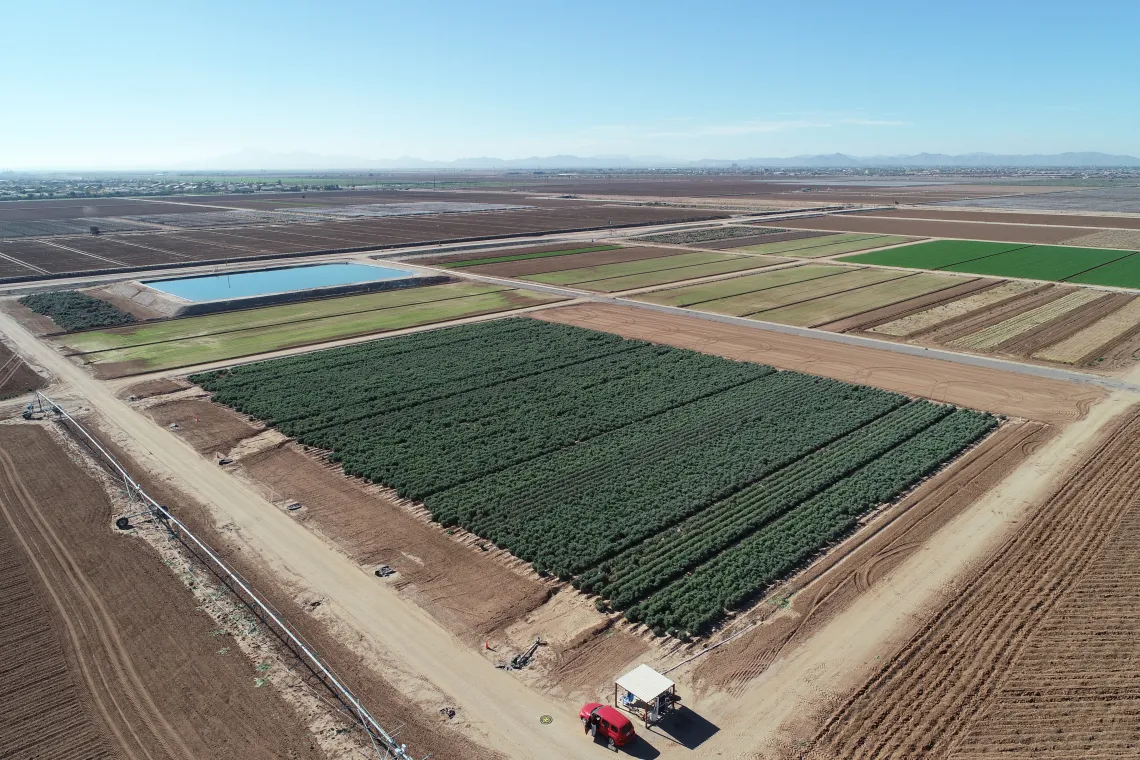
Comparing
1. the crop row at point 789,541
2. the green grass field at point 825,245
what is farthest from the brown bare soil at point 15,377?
the green grass field at point 825,245

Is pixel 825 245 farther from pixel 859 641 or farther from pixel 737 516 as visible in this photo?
pixel 859 641

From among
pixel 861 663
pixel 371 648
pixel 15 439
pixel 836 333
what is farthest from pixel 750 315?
pixel 15 439

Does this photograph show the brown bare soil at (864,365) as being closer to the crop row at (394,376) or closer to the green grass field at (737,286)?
the crop row at (394,376)

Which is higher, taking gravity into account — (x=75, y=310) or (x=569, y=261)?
(x=569, y=261)

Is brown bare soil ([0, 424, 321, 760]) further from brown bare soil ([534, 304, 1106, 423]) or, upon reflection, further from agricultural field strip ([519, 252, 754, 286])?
agricultural field strip ([519, 252, 754, 286])

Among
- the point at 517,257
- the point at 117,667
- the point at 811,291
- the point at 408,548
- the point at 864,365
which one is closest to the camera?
the point at 117,667

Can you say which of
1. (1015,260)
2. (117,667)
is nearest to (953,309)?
(1015,260)

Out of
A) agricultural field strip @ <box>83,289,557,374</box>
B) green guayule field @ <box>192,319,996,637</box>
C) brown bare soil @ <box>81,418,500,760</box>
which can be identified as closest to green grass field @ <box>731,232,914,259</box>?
agricultural field strip @ <box>83,289,557,374</box>

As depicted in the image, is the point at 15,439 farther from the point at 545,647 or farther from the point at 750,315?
the point at 750,315
